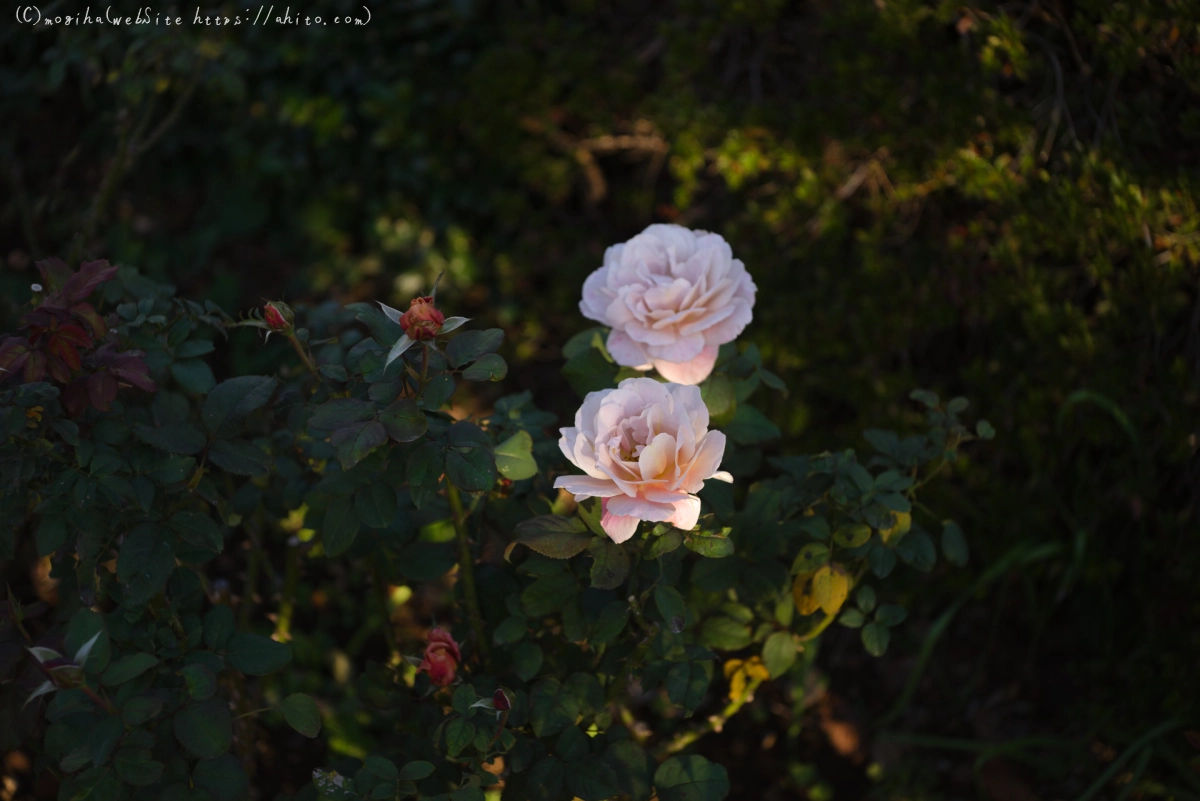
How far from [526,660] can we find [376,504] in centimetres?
33

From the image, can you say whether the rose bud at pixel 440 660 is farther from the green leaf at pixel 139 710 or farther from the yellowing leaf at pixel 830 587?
the yellowing leaf at pixel 830 587

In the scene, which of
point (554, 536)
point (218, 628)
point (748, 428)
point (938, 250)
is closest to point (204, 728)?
point (218, 628)

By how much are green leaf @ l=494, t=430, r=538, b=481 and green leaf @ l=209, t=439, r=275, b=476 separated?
317 mm

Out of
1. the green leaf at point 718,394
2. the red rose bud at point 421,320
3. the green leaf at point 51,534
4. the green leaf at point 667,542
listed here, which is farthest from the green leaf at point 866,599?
the green leaf at point 51,534

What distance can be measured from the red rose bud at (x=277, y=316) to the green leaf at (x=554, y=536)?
1.28ft

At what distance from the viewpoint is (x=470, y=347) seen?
46.1 inches

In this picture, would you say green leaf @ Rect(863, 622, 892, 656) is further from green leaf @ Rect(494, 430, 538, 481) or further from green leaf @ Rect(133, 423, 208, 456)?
green leaf @ Rect(133, 423, 208, 456)

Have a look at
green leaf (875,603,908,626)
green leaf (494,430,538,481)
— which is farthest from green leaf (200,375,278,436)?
green leaf (875,603,908,626)

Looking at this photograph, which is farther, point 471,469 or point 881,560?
point 881,560

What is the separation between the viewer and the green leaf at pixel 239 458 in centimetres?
122

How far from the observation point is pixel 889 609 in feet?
4.76

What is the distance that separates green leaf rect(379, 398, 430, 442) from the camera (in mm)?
1104

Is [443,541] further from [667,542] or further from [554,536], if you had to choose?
[667,542]

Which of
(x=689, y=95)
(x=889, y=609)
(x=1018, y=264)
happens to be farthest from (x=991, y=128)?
(x=889, y=609)
